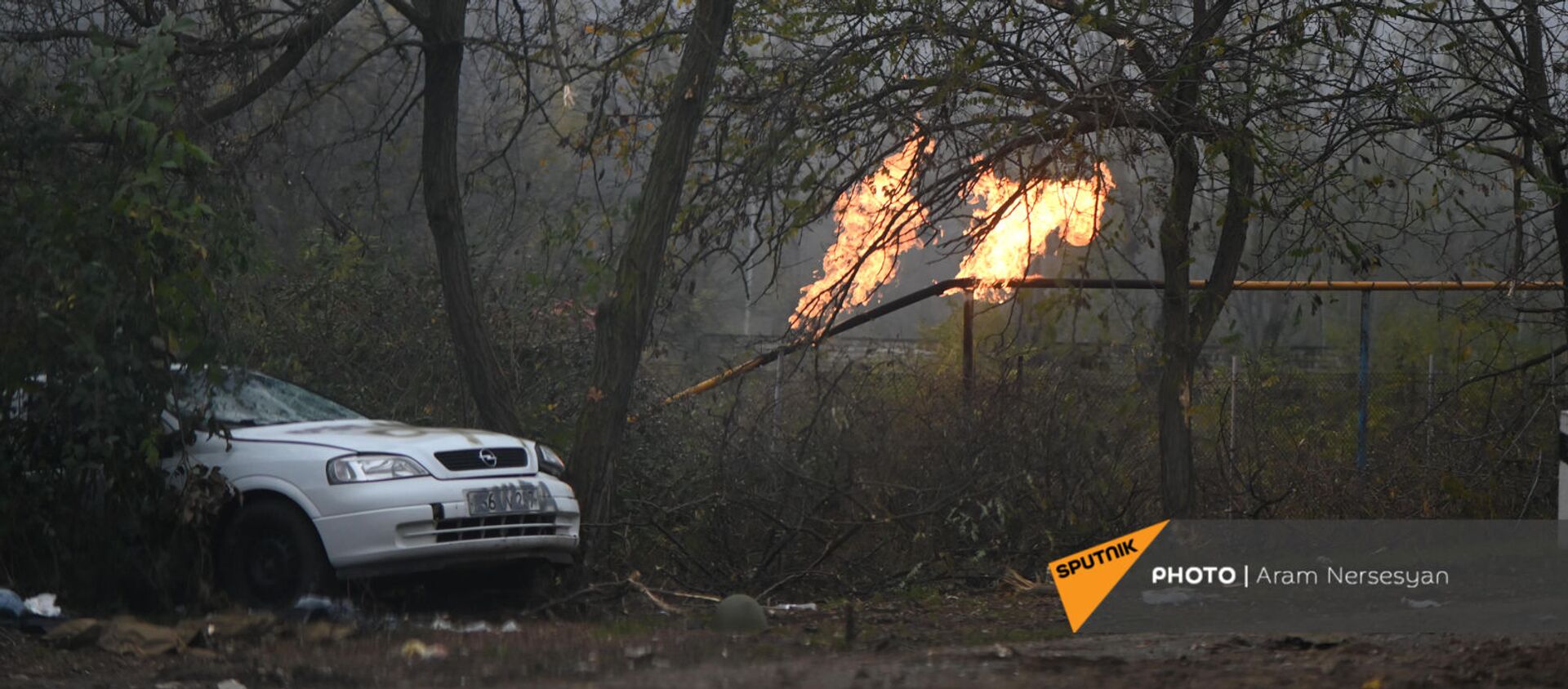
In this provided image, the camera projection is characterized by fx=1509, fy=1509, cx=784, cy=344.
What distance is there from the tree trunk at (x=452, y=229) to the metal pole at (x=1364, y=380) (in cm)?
607

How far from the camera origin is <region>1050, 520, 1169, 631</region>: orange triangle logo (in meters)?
8.96

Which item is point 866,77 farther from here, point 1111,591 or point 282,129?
point 282,129

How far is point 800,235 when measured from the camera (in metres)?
10.4

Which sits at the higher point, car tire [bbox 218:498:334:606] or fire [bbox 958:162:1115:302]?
fire [bbox 958:162:1115:302]

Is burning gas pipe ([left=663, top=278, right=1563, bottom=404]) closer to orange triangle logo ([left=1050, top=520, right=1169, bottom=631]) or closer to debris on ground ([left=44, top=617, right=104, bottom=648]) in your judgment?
orange triangle logo ([left=1050, top=520, right=1169, bottom=631])

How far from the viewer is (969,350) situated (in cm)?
1040

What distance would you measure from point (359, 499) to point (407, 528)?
0.26 metres

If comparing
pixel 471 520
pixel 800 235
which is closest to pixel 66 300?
pixel 471 520

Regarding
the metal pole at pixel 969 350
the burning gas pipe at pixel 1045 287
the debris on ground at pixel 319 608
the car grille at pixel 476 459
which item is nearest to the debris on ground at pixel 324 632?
the debris on ground at pixel 319 608

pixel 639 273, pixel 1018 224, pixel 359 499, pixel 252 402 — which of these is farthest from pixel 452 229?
pixel 1018 224

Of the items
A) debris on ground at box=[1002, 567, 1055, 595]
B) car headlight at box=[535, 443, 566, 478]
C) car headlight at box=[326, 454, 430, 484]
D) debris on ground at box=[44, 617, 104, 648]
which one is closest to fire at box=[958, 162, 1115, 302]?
debris on ground at box=[1002, 567, 1055, 595]

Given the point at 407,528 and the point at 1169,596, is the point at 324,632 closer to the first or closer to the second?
the point at 407,528

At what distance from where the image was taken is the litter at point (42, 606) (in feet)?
23.5

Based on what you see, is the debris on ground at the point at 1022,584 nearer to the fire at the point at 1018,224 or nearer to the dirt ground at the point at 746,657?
the dirt ground at the point at 746,657
